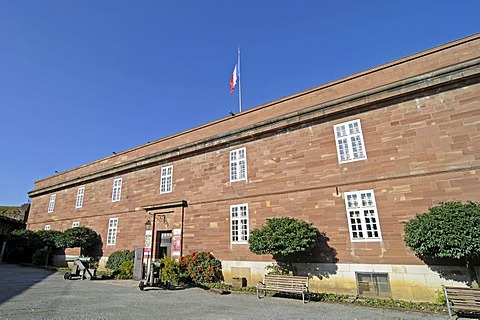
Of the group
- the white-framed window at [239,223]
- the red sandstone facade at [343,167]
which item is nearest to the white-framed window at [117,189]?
the red sandstone facade at [343,167]

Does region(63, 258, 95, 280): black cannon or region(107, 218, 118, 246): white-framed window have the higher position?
region(107, 218, 118, 246): white-framed window

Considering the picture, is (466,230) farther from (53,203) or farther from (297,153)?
(53,203)

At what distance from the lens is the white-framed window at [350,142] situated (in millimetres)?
10891

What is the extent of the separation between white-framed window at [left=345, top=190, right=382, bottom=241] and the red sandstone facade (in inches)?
4.2

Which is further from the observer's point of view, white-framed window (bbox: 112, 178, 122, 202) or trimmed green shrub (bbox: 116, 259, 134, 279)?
white-framed window (bbox: 112, 178, 122, 202)

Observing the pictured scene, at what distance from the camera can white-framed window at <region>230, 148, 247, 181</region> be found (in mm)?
13648

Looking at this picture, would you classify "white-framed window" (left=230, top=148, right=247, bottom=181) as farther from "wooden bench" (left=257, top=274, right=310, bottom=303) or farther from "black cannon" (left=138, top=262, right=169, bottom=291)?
"black cannon" (left=138, top=262, right=169, bottom=291)

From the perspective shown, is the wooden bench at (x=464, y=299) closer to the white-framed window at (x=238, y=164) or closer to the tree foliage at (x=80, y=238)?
the white-framed window at (x=238, y=164)

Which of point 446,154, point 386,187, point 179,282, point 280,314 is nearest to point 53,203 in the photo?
point 179,282

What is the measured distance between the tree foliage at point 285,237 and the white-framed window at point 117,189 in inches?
482

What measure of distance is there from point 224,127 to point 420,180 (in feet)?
31.5

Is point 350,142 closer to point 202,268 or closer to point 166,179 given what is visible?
point 202,268

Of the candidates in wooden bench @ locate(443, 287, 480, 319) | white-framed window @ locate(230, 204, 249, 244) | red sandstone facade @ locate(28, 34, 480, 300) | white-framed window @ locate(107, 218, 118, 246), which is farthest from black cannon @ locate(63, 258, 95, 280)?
wooden bench @ locate(443, 287, 480, 319)

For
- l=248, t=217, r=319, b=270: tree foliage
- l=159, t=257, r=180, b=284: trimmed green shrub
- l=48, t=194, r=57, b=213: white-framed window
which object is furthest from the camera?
l=48, t=194, r=57, b=213: white-framed window
